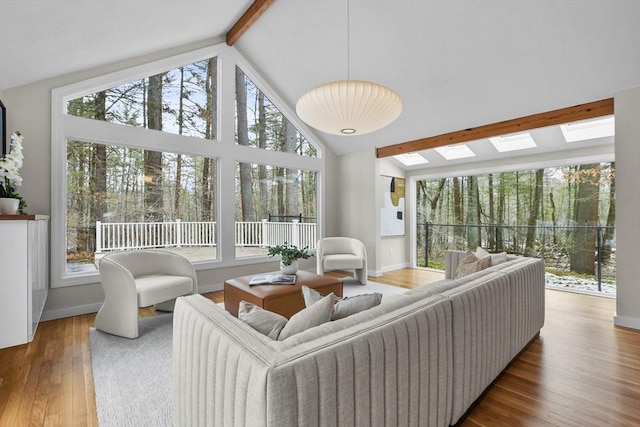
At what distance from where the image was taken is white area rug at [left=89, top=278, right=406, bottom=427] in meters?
1.76

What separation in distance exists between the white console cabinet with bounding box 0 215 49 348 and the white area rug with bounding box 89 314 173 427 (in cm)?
55

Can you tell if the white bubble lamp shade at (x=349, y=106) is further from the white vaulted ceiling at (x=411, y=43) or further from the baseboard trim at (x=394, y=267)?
the baseboard trim at (x=394, y=267)

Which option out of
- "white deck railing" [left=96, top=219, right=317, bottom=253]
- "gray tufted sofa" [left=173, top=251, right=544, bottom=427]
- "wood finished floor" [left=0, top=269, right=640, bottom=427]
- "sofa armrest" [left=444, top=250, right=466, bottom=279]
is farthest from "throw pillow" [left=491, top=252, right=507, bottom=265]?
"white deck railing" [left=96, top=219, right=317, bottom=253]

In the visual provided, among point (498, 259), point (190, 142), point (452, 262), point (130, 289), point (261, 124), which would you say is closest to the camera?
point (130, 289)

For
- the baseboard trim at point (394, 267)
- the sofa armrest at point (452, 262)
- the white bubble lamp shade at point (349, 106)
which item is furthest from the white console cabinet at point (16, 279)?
the baseboard trim at point (394, 267)

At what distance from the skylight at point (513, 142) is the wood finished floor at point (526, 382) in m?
2.61

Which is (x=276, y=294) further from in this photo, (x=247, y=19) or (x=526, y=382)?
(x=247, y=19)

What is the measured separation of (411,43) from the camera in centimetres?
361

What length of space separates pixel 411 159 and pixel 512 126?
2.08m

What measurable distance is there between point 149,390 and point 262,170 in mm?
3785

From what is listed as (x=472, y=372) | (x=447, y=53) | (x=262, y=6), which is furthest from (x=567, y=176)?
(x=262, y=6)

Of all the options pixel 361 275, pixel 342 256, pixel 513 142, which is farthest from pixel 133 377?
pixel 513 142

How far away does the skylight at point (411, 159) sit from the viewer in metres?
5.82

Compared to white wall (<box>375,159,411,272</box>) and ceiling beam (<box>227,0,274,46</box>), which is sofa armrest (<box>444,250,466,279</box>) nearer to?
white wall (<box>375,159,411,272</box>)
